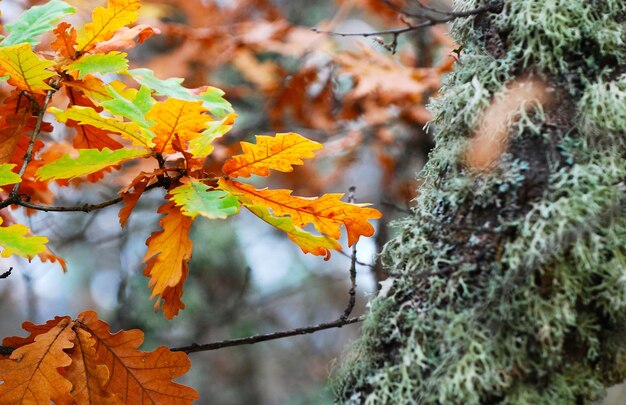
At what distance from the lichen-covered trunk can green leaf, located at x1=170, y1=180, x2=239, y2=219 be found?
22cm

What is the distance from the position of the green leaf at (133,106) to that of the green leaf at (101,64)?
51mm

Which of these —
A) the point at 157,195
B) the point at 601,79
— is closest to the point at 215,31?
the point at 157,195

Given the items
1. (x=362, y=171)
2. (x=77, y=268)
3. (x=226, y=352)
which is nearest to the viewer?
(x=226, y=352)

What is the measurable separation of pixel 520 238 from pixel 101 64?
1.92 feet

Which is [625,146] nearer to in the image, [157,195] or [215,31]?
[215,31]

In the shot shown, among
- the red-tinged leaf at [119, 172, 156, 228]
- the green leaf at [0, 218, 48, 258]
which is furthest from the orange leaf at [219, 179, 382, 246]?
the green leaf at [0, 218, 48, 258]

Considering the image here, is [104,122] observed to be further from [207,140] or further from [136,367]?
[136,367]

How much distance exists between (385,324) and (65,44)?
0.62 metres

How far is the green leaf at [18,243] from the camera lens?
67 cm

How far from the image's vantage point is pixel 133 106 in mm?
734

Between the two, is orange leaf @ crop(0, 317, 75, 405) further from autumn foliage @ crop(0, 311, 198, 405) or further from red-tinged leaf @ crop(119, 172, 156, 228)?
red-tinged leaf @ crop(119, 172, 156, 228)

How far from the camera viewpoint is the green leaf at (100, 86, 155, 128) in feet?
2.33

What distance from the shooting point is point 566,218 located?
2.04 ft

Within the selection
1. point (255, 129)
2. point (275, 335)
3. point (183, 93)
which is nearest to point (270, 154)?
point (183, 93)
